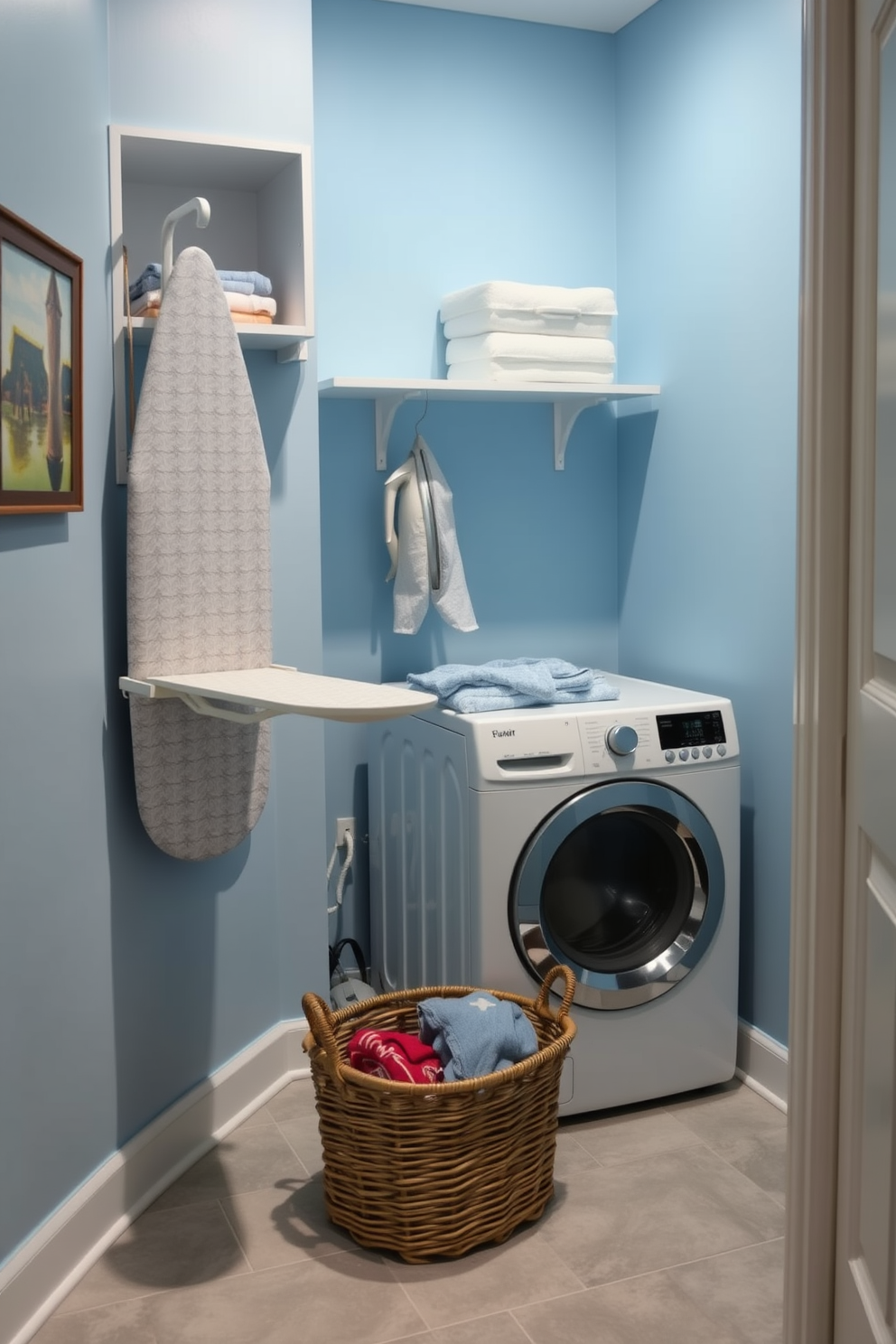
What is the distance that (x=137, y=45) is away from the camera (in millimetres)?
2381

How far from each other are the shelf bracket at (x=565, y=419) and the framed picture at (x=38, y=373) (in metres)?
1.45

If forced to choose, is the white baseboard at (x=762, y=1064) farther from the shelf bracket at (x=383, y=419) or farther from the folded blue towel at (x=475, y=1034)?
the shelf bracket at (x=383, y=419)

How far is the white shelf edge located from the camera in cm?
179

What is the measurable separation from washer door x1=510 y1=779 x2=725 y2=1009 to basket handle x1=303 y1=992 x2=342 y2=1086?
50cm

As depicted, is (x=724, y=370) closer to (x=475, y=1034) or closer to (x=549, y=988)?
(x=549, y=988)

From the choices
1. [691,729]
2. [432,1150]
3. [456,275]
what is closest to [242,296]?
[456,275]

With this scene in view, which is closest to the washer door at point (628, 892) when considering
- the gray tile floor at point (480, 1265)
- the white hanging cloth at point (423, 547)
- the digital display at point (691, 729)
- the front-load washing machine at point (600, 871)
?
the front-load washing machine at point (600, 871)

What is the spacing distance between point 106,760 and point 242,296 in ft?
3.04

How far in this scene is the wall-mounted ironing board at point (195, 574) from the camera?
2.16 metres

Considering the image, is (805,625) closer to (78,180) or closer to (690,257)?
(78,180)

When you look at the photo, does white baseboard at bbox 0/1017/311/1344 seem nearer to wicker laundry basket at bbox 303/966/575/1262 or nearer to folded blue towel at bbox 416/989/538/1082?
wicker laundry basket at bbox 303/966/575/1262

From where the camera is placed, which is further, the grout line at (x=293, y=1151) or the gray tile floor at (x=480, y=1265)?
the grout line at (x=293, y=1151)

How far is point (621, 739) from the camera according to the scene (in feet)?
8.26

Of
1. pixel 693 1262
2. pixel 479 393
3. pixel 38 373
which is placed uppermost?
pixel 479 393
